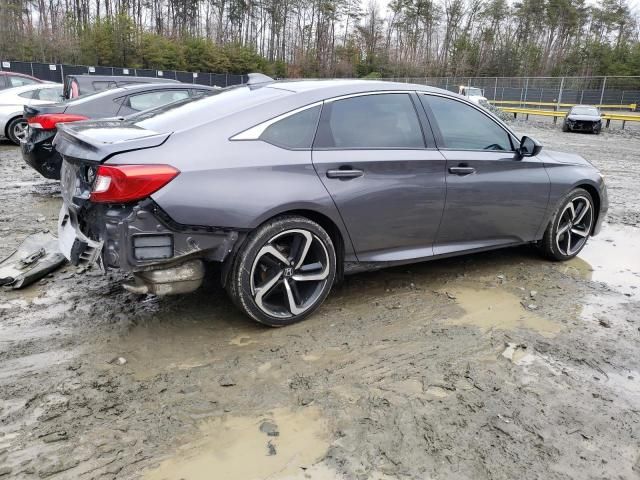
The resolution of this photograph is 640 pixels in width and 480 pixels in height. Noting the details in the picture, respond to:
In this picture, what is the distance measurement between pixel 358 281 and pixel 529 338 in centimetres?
142

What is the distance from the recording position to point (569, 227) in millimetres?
5016

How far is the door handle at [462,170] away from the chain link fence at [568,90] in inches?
1324

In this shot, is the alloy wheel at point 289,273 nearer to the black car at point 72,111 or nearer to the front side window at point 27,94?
the black car at point 72,111

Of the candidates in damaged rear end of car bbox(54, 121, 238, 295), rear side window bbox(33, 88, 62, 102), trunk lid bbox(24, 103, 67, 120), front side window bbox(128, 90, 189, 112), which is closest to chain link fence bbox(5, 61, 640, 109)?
rear side window bbox(33, 88, 62, 102)

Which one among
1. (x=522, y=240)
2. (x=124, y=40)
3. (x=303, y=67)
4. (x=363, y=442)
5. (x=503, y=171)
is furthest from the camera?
(x=303, y=67)

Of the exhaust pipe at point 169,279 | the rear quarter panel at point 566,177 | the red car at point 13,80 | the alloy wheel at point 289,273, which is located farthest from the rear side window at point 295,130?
the red car at point 13,80

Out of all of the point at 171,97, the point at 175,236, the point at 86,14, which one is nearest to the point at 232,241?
the point at 175,236

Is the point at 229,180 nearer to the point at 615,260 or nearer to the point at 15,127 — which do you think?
the point at 615,260

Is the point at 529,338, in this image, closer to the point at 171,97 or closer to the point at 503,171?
the point at 503,171

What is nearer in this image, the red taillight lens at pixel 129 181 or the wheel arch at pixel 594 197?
the red taillight lens at pixel 129 181

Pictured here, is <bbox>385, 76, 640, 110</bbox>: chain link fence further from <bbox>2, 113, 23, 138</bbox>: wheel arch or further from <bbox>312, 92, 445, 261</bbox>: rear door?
<bbox>312, 92, 445, 261</bbox>: rear door

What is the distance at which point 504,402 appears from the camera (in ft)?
9.08

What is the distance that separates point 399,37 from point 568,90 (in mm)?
35191

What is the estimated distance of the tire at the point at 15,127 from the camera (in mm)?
10883
